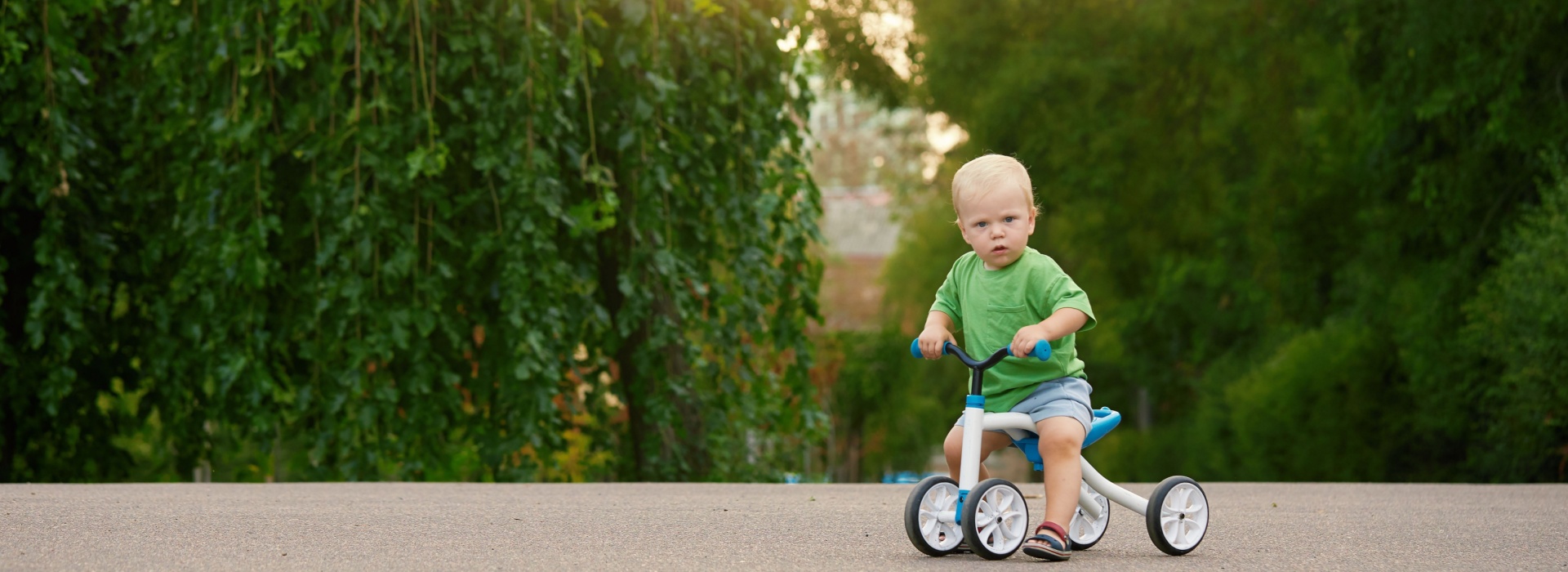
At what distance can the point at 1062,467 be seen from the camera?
3729 millimetres

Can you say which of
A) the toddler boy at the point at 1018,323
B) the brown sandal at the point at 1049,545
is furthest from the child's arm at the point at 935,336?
the brown sandal at the point at 1049,545

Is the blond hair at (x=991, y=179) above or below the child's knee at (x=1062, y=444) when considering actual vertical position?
above

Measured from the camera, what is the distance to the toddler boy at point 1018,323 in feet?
12.2

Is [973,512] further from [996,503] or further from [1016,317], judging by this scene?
[1016,317]

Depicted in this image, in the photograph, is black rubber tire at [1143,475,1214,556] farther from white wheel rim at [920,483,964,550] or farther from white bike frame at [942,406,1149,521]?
white wheel rim at [920,483,964,550]

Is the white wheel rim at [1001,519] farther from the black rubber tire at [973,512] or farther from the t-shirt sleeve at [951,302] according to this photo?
the t-shirt sleeve at [951,302]

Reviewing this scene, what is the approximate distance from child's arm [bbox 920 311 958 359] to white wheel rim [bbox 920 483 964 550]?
314 millimetres

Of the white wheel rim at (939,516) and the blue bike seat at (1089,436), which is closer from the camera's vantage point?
the white wheel rim at (939,516)

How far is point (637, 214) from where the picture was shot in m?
7.16

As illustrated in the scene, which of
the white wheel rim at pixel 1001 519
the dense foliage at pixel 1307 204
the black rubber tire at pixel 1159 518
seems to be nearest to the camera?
the white wheel rim at pixel 1001 519

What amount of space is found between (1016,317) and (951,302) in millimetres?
219

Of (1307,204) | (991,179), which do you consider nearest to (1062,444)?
(991,179)

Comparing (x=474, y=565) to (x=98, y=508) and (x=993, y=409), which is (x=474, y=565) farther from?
(x=98, y=508)

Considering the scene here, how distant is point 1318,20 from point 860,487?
852cm
